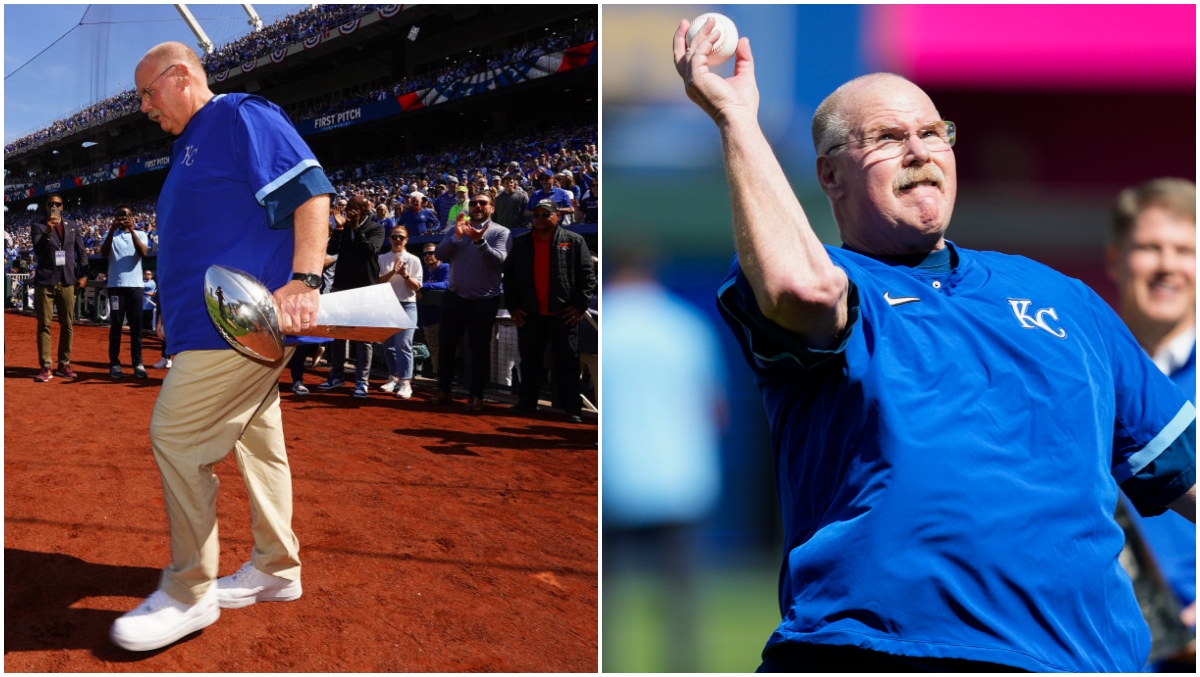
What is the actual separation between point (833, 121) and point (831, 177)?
0.10m

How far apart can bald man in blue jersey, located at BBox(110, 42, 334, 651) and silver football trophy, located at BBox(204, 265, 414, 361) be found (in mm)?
80

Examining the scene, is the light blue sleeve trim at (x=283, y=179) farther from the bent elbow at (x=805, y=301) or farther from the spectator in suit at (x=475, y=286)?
the spectator in suit at (x=475, y=286)

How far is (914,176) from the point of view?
138cm

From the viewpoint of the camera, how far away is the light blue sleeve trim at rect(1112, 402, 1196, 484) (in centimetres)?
141

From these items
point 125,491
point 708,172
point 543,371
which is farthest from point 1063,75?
point 125,491

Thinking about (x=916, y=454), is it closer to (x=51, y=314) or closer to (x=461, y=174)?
(x=51, y=314)

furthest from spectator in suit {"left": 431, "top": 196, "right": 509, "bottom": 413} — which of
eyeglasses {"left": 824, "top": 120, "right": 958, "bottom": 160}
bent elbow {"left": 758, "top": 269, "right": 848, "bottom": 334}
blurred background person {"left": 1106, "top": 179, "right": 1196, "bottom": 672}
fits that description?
bent elbow {"left": 758, "top": 269, "right": 848, "bottom": 334}

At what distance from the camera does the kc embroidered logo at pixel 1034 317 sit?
1273mm

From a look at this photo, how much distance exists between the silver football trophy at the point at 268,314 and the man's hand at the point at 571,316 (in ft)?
11.4

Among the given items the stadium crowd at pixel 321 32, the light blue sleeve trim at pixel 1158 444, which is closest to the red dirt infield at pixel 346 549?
the light blue sleeve trim at pixel 1158 444

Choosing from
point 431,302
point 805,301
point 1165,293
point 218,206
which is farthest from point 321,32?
point 805,301

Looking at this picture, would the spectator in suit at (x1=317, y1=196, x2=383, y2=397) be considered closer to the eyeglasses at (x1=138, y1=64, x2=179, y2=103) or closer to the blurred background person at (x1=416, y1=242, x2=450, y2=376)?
the blurred background person at (x1=416, y1=242, x2=450, y2=376)

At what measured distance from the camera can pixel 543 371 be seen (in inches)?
250

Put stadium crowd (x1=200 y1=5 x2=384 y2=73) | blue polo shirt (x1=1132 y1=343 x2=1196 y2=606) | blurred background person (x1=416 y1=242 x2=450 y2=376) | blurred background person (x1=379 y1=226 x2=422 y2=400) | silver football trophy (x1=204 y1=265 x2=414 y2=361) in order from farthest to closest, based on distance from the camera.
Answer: stadium crowd (x1=200 y1=5 x2=384 y2=73) < blurred background person (x1=416 y1=242 x2=450 y2=376) < blurred background person (x1=379 y1=226 x2=422 y2=400) < silver football trophy (x1=204 y1=265 x2=414 y2=361) < blue polo shirt (x1=1132 y1=343 x2=1196 y2=606)
